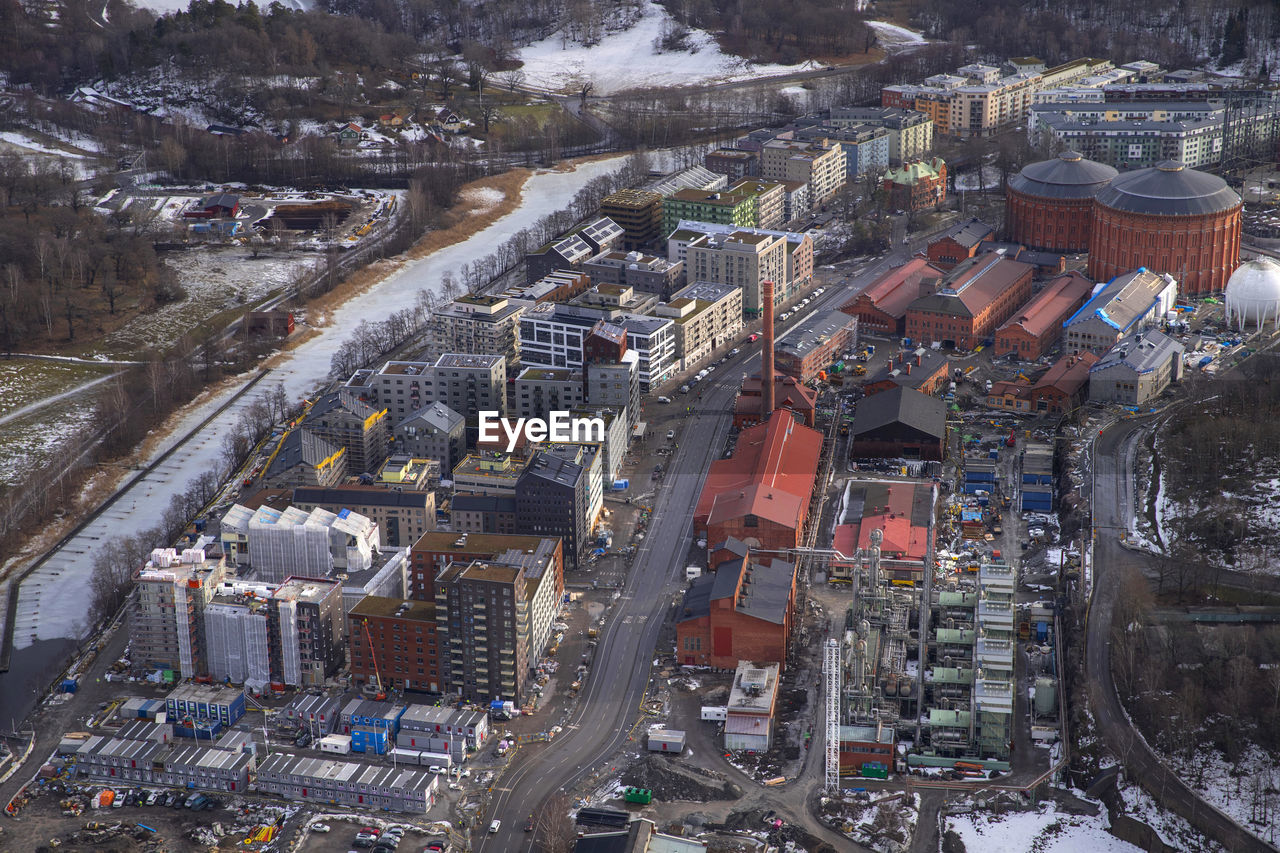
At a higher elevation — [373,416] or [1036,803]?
[373,416]

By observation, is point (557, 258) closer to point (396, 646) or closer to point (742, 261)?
point (742, 261)

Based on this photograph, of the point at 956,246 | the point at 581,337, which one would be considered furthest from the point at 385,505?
the point at 956,246

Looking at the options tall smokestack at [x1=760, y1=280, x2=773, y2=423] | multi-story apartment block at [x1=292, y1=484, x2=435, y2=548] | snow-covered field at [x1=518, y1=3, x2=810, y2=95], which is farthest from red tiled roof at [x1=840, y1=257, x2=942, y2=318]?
snow-covered field at [x1=518, y1=3, x2=810, y2=95]

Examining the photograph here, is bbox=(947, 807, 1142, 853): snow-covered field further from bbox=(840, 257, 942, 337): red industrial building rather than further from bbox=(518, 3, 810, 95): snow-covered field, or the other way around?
bbox=(518, 3, 810, 95): snow-covered field

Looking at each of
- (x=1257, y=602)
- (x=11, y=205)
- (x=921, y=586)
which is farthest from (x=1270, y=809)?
(x=11, y=205)

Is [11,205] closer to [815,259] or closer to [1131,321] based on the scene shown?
Result: [815,259]

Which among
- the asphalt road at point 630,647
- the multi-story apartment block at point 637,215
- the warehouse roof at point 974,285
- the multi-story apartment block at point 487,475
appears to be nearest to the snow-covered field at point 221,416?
the multi-story apartment block at point 637,215

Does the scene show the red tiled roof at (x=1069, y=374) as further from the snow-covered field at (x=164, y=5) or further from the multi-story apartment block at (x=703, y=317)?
the snow-covered field at (x=164, y=5)
